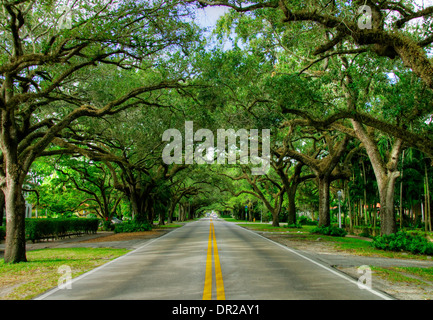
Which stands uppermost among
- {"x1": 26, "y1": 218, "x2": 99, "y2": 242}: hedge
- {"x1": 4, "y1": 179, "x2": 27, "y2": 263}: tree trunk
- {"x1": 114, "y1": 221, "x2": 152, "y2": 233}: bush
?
{"x1": 4, "y1": 179, "x2": 27, "y2": 263}: tree trunk

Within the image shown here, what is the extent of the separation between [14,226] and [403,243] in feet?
49.3

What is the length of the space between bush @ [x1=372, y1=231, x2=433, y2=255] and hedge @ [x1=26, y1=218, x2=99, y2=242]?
1842 cm

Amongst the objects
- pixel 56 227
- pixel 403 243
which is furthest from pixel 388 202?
pixel 56 227

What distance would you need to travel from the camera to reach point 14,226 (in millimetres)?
11336

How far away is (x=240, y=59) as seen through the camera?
1633cm

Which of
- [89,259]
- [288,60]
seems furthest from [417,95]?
[89,259]

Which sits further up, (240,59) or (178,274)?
(240,59)

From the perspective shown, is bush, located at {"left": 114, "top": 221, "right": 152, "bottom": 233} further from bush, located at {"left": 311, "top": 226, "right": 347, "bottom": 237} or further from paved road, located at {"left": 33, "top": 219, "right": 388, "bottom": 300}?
paved road, located at {"left": 33, "top": 219, "right": 388, "bottom": 300}

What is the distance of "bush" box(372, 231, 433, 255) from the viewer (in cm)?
1378

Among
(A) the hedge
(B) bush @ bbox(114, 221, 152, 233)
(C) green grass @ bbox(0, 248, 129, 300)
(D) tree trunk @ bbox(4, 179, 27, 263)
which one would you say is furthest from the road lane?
(B) bush @ bbox(114, 221, 152, 233)

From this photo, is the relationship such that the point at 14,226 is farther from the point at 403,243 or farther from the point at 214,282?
the point at 403,243

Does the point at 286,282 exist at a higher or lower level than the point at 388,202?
lower
